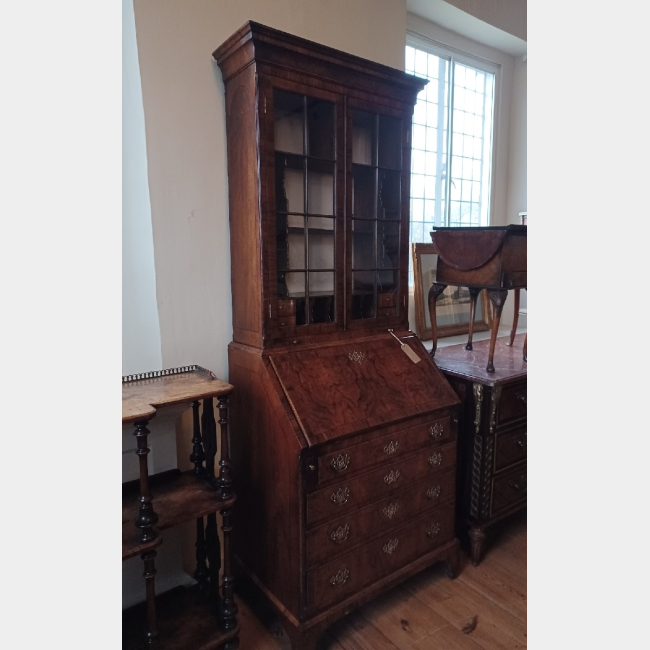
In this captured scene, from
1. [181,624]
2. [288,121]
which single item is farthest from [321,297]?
[181,624]

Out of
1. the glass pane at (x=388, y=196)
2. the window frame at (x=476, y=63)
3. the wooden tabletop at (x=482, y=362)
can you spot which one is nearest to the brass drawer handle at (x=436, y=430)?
the wooden tabletop at (x=482, y=362)

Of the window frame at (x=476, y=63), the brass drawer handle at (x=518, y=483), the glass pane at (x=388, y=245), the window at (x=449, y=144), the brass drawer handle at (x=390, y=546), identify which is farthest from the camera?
the window at (x=449, y=144)

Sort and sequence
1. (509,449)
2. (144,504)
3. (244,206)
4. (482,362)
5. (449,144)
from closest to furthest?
(144,504) < (244,206) < (509,449) < (482,362) < (449,144)

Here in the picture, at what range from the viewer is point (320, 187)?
6.03 feet

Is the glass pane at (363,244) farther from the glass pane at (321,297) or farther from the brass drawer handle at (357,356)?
the brass drawer handle at (357,356)

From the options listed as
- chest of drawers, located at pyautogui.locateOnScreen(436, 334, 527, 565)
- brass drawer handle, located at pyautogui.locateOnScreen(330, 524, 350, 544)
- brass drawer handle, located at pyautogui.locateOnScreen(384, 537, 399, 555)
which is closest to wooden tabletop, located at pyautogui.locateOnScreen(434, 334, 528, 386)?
chest of drawers, located at pyautogui.locateOnScreen(436, 334, 527, 565)

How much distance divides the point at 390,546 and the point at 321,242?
1.21 meters

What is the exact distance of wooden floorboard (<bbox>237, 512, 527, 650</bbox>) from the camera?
1.75 meters

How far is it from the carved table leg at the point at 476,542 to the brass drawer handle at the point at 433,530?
0.87 feet

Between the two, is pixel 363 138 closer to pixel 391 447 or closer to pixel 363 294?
pixel 363 294

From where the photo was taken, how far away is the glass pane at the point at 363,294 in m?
1.98

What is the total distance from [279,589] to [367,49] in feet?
7.77

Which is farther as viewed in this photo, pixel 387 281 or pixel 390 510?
pixel 387 281
